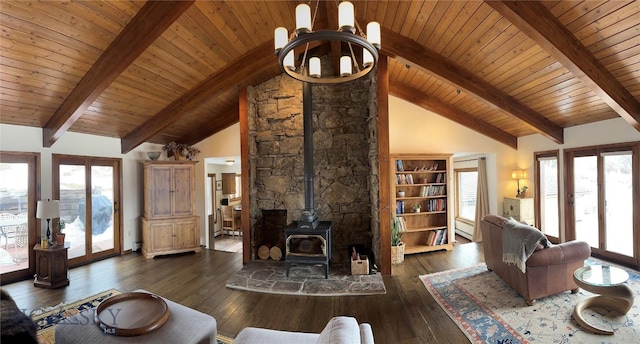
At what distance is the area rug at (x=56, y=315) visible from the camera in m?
2.49

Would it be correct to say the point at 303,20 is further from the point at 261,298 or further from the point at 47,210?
the point at 47,210

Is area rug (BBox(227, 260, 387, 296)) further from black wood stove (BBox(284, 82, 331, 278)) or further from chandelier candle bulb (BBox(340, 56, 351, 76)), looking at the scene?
chandelier candle bulb (BBox(340, 56, 351, 76))

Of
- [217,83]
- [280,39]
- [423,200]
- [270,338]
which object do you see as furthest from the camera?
[423,200]

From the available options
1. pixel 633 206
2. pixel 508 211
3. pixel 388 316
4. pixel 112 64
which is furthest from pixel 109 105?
pixel 633 206

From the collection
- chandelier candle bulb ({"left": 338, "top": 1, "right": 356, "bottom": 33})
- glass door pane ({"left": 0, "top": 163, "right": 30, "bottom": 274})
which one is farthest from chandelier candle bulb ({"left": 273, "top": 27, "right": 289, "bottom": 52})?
glass door pane ({"left": 0, "top": 163, "right": 30, "bottom": 274})

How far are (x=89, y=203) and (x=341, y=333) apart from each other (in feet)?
18.3

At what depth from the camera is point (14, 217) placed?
386 cm

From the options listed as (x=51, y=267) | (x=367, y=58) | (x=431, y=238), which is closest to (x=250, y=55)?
(x=367, y=58)

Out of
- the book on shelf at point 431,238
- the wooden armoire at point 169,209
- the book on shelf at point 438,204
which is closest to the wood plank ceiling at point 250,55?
the wooden armoire at point 169,209

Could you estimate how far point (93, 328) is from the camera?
73.2 inches

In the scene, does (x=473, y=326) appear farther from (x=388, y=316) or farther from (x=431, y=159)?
(x=431, y=159)

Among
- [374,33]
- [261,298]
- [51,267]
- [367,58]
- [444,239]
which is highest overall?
[374,33]

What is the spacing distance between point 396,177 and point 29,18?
5240 mm

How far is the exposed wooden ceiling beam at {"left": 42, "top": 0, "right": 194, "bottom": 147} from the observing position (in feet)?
8.73
